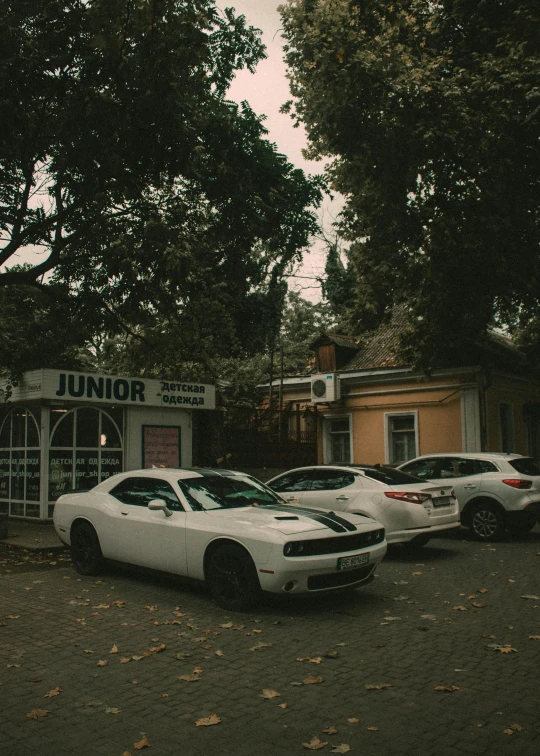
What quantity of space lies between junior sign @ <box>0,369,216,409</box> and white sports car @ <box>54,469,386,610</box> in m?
5.58

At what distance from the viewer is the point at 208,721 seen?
407 centimetres

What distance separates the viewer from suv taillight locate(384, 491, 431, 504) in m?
10.1

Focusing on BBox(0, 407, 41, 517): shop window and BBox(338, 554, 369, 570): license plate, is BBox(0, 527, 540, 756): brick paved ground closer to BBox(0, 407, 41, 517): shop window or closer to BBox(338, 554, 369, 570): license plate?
BBox(338, 554, 369, 570): license plate

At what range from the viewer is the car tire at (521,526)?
38.9 ft

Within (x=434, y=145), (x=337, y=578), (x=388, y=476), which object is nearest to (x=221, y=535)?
(x=337, y=578)

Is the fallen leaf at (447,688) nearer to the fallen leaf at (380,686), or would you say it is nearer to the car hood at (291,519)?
the fallen leaf at (380,686)

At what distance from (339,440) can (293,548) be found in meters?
19.1

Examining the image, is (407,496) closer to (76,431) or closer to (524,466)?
(524,466)

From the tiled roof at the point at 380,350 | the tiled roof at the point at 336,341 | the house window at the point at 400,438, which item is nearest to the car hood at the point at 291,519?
the house window at the point at 400,438

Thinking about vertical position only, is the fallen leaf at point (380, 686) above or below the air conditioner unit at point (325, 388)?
below

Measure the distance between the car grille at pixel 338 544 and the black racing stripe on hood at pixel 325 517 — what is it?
→ 10 centimetres

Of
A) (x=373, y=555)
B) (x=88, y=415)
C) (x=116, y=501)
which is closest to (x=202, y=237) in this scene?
(x=88, y=415)

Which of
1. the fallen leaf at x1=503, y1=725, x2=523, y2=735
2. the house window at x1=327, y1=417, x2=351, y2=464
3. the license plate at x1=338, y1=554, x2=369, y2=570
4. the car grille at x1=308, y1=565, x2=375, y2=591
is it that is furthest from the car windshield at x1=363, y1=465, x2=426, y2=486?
the house window at x1=327, y1=417, x2=351, y2=464

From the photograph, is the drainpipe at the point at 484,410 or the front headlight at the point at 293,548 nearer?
the front headlight at the point at 293,548
